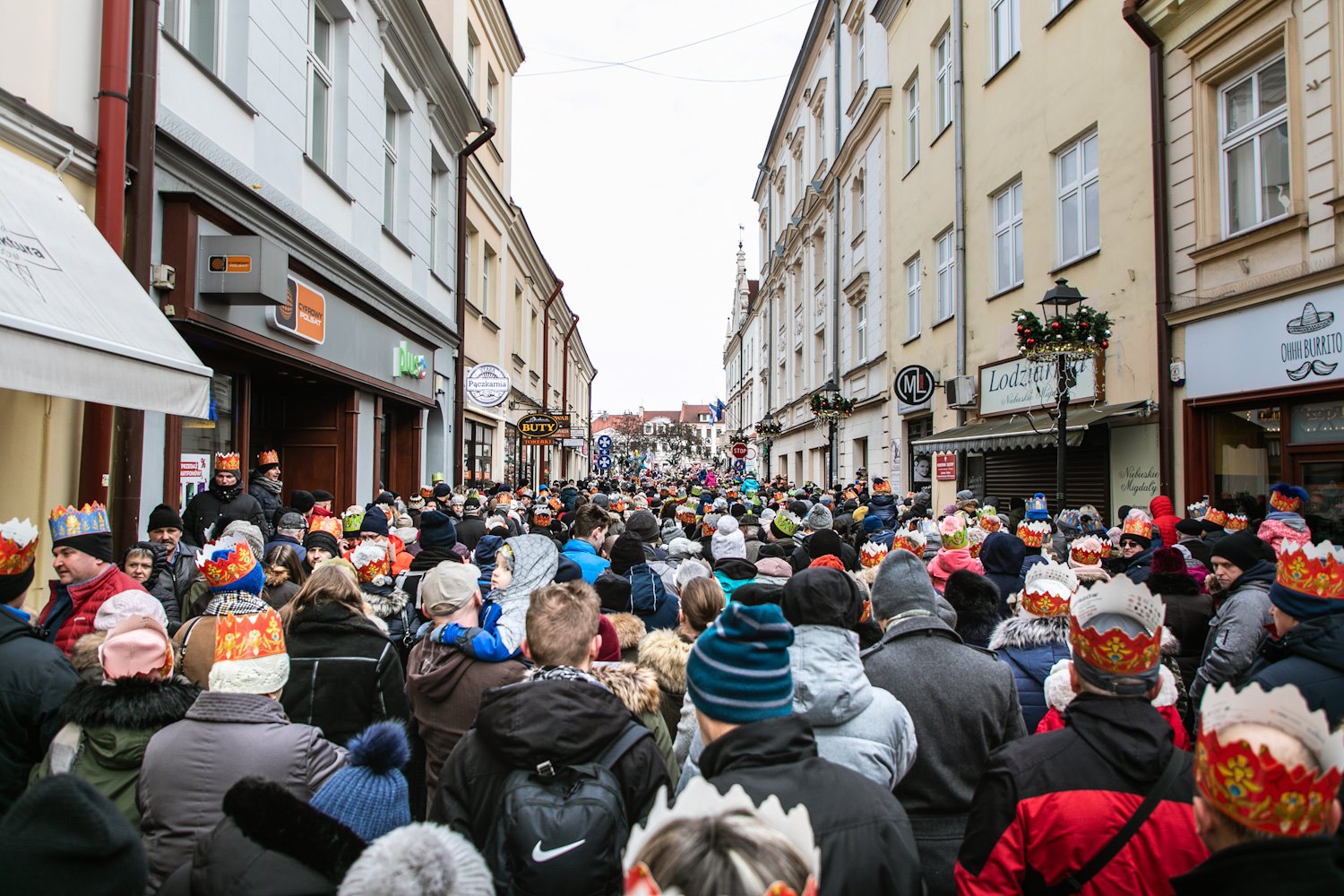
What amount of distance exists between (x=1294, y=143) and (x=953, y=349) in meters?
8.50

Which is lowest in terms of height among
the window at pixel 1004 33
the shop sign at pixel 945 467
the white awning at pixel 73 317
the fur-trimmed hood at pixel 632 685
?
the fur-trimmed hood at pixel 632 685

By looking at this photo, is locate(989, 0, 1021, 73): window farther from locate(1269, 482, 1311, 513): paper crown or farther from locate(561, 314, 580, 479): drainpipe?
locate(561, 314, 580, 479): drainpipe

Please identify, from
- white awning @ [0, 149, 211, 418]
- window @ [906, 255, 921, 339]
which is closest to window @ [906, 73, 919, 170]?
window @ [906, 255, 921, 339]

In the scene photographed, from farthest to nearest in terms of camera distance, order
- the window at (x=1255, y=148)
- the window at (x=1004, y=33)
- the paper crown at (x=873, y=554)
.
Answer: the window at (x=1004, y=33) < the window at (x=1255, y=148) < the paper crown at (x=873, y=554)

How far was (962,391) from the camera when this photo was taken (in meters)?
15.9

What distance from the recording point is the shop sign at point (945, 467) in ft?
47.0

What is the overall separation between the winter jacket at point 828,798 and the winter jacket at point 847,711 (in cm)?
55

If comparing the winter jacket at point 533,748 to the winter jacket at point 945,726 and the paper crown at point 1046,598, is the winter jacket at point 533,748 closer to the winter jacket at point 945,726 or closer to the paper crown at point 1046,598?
the winter jacket at point 945,726

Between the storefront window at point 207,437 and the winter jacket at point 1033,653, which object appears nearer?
the winter jacket at point 1033,653

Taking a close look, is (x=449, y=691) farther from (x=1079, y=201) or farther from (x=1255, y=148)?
(x=1079, y=201)

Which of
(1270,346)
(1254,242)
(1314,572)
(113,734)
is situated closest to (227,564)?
(113,734)

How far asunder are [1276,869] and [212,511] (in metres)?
7.75

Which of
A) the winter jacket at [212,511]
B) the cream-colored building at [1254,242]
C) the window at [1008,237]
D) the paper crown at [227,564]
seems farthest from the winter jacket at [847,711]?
the window at [1008,237]

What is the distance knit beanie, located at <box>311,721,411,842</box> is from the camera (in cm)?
217
